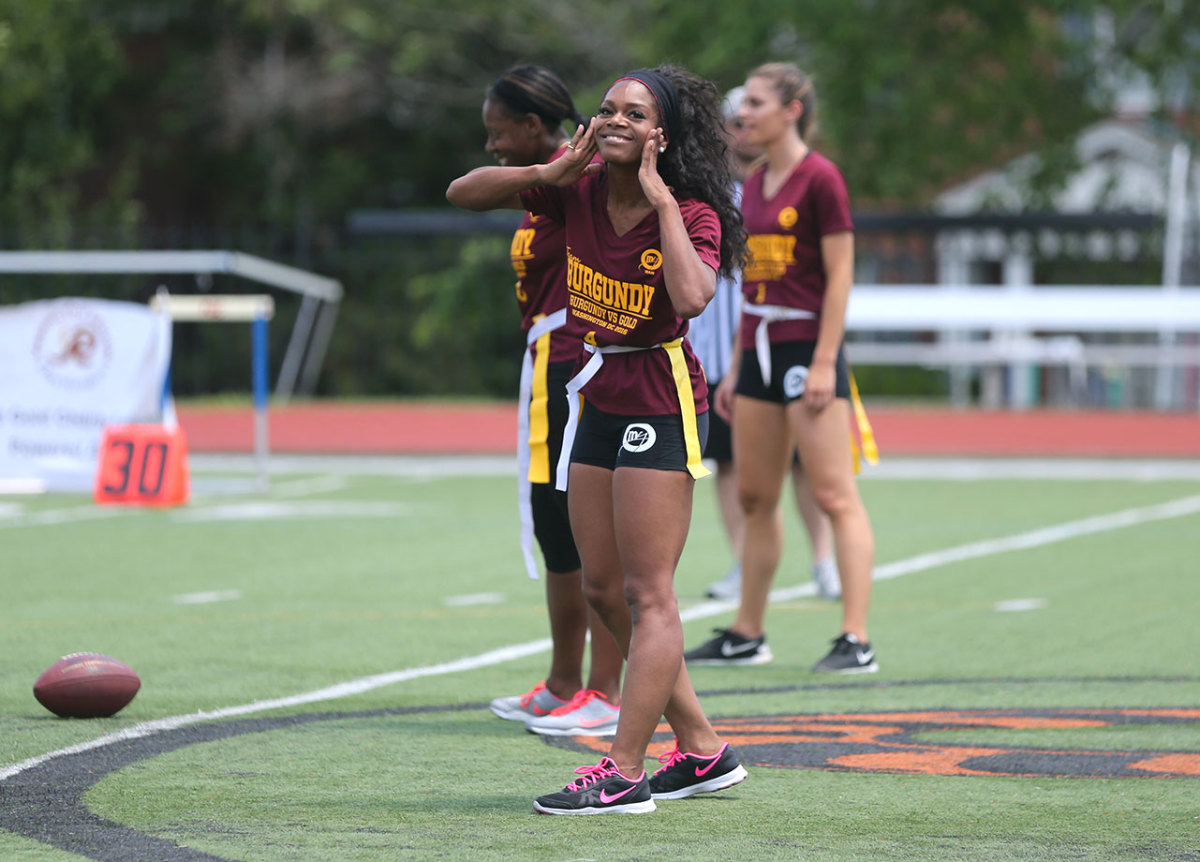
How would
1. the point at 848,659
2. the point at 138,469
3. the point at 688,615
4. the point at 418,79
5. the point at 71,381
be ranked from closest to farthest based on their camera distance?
the point at 848,659, the point at 688,615, the point at 138,469, the point at 71,381, the point at 418,79

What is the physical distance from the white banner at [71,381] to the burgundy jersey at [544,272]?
8560mm

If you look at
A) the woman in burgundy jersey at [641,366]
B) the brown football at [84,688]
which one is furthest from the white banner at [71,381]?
the woman in burgundy jersey at [641,366]

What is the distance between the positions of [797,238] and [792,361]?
46cm

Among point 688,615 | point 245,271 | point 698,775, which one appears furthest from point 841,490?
point 245,271

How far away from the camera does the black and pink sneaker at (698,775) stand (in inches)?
193

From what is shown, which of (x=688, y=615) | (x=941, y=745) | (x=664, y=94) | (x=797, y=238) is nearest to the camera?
(x=664, y=94)

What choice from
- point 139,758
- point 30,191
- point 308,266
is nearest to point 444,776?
point 139,758

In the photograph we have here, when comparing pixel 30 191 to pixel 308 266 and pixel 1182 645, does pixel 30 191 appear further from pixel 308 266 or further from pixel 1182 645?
pixel 1182 645

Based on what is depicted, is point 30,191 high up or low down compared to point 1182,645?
up

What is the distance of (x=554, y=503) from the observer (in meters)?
6.13

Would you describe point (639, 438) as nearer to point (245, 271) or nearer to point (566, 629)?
point (566, 629)

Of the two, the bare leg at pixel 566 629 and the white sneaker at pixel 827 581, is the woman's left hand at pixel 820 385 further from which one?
the white sneaker at pixel 827 581

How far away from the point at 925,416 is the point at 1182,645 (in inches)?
513

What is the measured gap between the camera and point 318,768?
5223 mm
